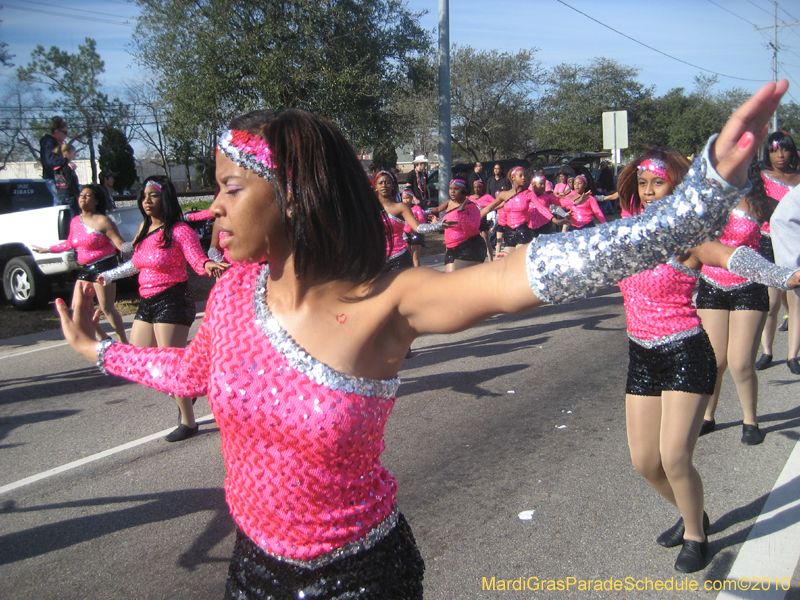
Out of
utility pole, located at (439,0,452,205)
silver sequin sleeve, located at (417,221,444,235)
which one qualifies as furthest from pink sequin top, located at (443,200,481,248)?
utility pole, located at (439,0,452,205)

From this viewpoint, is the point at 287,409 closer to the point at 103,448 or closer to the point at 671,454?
the point at 671,454

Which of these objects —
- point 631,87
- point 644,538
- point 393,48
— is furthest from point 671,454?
point 631,87

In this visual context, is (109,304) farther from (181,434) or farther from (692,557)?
(692,557)

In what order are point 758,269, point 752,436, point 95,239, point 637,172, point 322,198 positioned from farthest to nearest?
point 95,239 → point 752,436 → point 637,172 → point 758,269 → point 322,198

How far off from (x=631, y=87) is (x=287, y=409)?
51448 millimetres

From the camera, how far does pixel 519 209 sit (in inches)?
456

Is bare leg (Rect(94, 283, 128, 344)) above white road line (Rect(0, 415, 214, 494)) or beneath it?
above

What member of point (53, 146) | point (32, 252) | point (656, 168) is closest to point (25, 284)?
point (32, 252)

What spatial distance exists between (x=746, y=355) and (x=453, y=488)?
93.9 inches

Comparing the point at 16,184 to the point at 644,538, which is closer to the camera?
the point at 644,538

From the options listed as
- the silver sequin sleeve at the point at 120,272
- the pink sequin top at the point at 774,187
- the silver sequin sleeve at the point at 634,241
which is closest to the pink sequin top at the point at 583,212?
the pink sequin top at the point at 774,187

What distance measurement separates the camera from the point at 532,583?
3.25 m

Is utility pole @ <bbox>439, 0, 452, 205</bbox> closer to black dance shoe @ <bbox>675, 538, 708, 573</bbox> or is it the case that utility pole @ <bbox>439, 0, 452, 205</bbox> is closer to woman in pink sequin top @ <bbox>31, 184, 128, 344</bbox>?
woman in pink sequin top @ <bbox>31, 184, 128, 344</bbox>

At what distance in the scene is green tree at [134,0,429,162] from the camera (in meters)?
17.6
